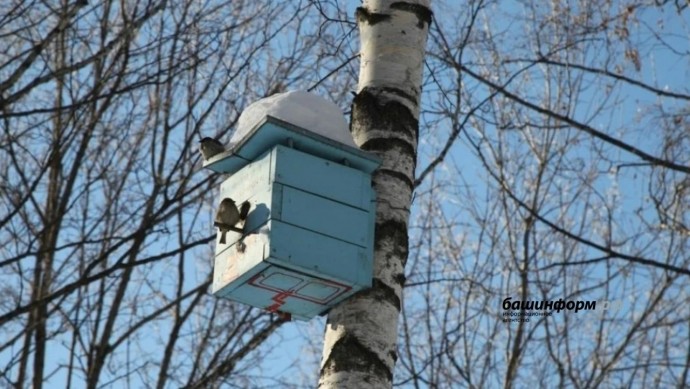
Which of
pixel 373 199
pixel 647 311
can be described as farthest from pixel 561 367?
pixel 373 199

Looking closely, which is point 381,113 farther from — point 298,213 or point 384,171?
point 298,213

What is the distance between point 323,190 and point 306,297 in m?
0.30

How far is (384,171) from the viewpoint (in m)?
3.32

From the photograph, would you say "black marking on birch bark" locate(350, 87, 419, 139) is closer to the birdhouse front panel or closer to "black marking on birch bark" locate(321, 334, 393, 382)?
the birdhouse front panel

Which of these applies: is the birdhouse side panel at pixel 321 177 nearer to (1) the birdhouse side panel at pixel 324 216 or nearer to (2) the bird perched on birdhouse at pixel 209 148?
(1) the birdhouse side panel at pixel 324 216

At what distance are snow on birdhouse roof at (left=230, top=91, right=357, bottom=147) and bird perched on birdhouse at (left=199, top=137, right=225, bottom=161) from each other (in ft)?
0.28

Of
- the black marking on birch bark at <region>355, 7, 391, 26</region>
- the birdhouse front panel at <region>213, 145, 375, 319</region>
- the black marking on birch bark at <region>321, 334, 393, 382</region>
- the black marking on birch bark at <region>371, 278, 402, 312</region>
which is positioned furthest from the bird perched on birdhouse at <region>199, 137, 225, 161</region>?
the black marking on birch bark at <region>321, 334, 393, 382</region>

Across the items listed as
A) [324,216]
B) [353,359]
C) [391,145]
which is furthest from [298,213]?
[353,359]

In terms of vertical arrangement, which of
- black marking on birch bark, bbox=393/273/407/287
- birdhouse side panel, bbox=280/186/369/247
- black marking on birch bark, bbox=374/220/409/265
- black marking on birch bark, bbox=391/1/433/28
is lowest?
black marking on birch bark, bbox=393/273/407/287

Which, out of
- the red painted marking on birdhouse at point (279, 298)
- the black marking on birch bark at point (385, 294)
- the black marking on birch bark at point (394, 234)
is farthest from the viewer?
the red painted marking on birdhouse at point (279, 298)

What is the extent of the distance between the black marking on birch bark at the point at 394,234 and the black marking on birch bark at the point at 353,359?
1.08 feet

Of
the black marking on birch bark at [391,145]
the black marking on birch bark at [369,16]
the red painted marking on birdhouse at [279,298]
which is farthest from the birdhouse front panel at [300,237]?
the black marking on birch bark at [369,16]

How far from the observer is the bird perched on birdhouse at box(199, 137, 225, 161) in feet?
11.7

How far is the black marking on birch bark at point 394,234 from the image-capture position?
319 cm
